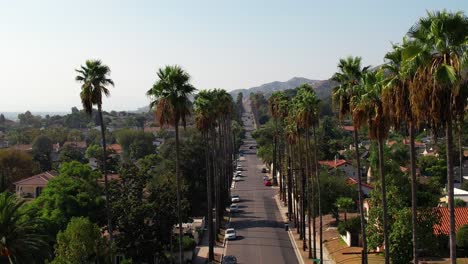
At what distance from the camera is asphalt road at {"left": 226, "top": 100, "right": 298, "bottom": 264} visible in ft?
165

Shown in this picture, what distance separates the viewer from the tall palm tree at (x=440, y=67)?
1514 cm

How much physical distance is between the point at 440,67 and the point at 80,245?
2042 centimetres

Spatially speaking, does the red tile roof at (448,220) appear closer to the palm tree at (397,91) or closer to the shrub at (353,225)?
the shrub at (353,225)

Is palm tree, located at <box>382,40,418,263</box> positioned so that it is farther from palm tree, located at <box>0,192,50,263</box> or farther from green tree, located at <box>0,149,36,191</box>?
green tree, located at <box>0,149,36,191</box>

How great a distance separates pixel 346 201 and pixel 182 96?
1237 inches

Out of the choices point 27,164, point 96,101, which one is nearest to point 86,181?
point 96,101

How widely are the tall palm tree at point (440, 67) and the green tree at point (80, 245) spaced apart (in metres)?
18.9

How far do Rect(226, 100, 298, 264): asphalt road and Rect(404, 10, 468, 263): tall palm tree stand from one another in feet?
111

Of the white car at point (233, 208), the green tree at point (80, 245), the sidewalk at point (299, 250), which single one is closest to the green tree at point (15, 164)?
the white car at point (233, 208)

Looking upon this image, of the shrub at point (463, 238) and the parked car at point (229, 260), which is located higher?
the shrub at point (463, 238)

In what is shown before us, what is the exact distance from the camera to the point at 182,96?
3322 centimetres

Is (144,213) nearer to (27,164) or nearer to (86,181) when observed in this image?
(86,181)

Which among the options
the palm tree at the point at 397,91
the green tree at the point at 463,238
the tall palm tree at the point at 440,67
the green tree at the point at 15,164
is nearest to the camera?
the tall palm tree at the point at 440,67

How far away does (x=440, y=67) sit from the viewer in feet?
50.0
